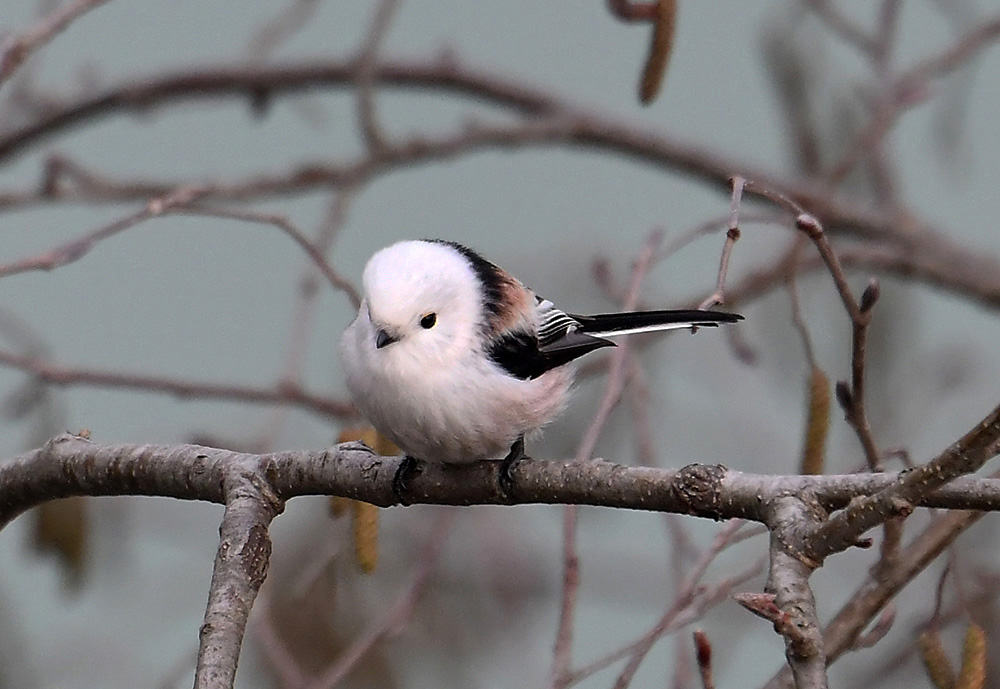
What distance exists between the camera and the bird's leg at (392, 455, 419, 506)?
185 centimetres

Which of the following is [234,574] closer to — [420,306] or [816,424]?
[420,306]

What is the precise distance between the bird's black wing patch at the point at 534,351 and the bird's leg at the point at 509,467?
17 centimetres

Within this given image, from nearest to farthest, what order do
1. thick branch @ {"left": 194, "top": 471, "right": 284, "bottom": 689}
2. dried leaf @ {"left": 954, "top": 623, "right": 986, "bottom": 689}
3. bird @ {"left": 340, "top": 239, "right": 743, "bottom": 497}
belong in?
thick branch @ {"left": 194, "top": 471, "right": 284, "bottom": 689} < dried leaf @ {"left": 954, "top": 623, "right": 986, "bottom": 689} < bird @ {"left": 340, "top": 239, "right": 743, "bottom": 497}

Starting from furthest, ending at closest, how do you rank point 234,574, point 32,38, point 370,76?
point 370,76, point 32,38, point 234,574

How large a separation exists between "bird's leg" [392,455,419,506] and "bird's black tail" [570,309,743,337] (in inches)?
18.8

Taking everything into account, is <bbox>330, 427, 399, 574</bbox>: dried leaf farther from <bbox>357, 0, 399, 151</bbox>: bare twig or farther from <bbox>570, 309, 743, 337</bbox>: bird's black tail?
<bbox>357, 0, 399, 151</bbox>: bare twig

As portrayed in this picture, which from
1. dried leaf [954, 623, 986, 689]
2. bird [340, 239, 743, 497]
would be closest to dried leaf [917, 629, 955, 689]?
dried leaf [954, 623, 986, 689]

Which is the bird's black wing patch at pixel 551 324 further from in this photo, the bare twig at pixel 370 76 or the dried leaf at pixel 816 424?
the bare twig at pixel 370 76

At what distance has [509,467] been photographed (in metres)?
1.81

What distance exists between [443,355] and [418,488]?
0.25m

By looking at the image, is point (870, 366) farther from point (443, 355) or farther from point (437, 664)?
point (443, 355)

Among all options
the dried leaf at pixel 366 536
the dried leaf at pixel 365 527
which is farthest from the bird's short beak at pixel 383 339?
the dried leaf at pixel 366 536

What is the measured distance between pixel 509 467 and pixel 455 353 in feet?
1.04

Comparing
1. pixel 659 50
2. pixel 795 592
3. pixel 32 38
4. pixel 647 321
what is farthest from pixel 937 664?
pixel 32 38
